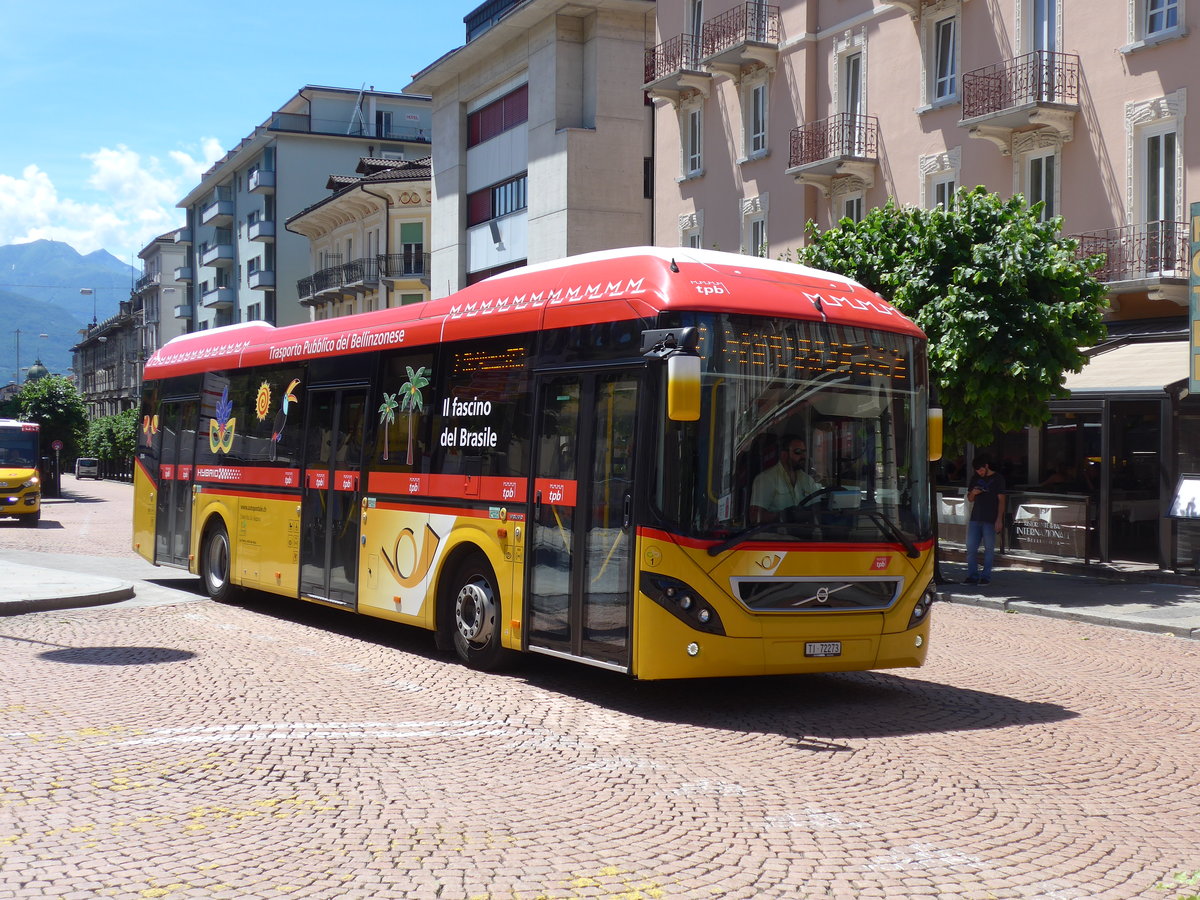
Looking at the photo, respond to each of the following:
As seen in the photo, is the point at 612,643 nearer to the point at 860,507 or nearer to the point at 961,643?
the point at 860,507

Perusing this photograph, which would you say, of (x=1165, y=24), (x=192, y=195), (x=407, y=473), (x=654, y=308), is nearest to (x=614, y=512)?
(x=654, y=308)

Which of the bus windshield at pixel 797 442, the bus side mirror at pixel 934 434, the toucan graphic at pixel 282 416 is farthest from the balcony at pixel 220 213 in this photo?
the bus windshield at pixel 797 442

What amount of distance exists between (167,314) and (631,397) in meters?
105

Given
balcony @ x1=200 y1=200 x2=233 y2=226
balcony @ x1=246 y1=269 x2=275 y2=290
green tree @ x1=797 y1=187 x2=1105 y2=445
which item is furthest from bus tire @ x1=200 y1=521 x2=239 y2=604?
balcony @ x1=200 y1=200 x2=233 y2=226

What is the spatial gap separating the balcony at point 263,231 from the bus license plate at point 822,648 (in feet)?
230

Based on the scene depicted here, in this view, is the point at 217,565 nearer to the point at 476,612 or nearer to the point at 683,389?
the point at 476,612

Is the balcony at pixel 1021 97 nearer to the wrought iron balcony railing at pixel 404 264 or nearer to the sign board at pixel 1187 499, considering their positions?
the sign board at pixel 1187 499

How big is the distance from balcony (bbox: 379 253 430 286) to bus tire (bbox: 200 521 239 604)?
3925cm

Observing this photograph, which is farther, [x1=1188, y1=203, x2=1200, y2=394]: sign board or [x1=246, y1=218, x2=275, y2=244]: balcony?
[x1=246, y1=218, x2=275, y2=244]: balcony

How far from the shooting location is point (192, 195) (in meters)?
92.3

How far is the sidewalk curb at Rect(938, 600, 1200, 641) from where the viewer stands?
14859 mm

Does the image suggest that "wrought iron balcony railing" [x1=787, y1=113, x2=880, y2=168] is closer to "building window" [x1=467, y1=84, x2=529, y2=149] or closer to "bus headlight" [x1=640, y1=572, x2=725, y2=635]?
"building window" [x1=467, y1=84, x2=529, y2=149]

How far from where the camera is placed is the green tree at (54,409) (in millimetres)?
64688

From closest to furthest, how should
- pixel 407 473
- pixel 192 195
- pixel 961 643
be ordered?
pixel 407 473 < pixel 961 643 < pixel 192 195
